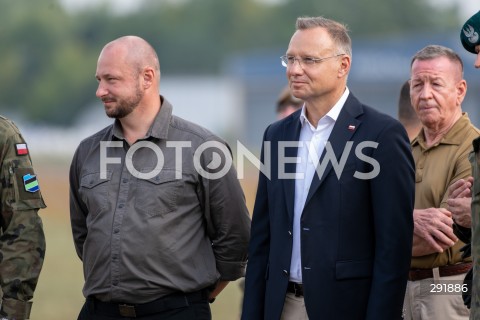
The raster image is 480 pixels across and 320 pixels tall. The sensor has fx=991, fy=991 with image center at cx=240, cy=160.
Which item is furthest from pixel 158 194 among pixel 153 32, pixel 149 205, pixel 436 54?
pixel 153 32

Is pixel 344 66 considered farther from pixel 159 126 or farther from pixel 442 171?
pixel 159 126

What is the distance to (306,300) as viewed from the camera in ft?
15.5

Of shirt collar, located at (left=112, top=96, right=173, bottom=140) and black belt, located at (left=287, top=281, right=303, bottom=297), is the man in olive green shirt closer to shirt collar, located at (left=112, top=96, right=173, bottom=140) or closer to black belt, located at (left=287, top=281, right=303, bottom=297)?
shirt collar, located at (left=112, top=96, right=173, bottom=140)

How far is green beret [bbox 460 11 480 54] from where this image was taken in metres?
4.45

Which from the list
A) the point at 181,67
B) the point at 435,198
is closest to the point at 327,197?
the point at 435,198

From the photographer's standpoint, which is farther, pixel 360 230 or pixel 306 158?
pixel 306 158

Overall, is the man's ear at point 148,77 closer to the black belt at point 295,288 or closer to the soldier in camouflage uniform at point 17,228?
the soldier in camouflage uniform at point 17,228

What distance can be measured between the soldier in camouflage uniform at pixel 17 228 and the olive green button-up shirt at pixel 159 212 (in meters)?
0.44

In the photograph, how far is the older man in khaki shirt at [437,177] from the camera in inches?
207

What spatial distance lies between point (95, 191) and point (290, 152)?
3.75ft

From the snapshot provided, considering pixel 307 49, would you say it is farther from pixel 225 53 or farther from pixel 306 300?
pixel 225 53

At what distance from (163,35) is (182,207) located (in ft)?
289

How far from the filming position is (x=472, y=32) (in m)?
4.48

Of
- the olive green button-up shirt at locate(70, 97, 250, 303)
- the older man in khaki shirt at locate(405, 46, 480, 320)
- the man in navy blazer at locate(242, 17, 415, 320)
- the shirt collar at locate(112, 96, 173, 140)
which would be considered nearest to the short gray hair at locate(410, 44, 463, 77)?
the older man in khaki shirt at locate(405, 46, 480, 320)
